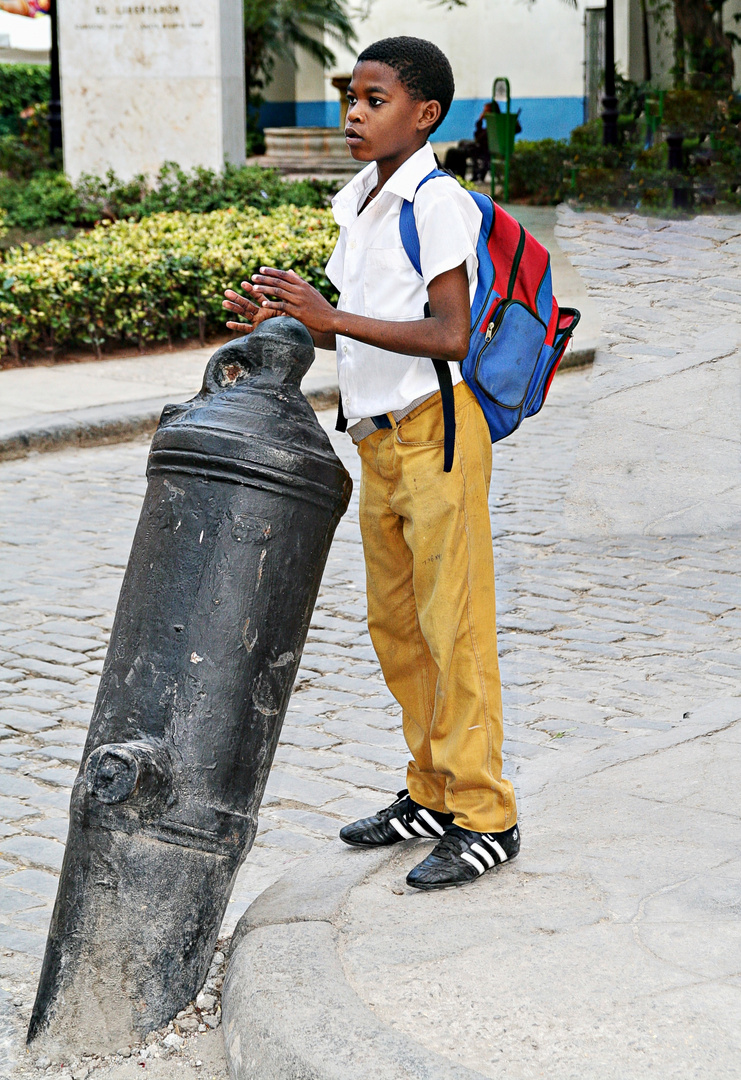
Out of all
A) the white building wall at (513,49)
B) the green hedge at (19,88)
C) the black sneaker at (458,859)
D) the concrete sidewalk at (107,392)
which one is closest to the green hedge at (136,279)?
the concrete sidewalk at (107,392)

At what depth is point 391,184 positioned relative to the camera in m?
2.76

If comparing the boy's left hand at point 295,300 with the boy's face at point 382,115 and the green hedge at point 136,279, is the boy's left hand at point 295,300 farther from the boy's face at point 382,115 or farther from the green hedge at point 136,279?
the green hedge at point 136,279

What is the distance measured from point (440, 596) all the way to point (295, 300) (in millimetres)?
679

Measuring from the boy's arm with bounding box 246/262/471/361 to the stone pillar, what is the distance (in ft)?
40.8

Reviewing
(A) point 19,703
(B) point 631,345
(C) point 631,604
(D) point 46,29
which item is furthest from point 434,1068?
(D) point 46,29

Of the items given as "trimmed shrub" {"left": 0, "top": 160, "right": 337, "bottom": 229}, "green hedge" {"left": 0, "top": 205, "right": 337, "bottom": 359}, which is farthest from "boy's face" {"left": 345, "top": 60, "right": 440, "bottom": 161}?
"trimmed shrub" {"left": 0, "top": 160, "right": 337, "bottom": 229}

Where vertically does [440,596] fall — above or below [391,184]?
below

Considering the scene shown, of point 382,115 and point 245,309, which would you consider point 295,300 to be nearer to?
point 245,309

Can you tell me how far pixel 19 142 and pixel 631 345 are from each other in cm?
1308

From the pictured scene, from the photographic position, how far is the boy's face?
275 cm

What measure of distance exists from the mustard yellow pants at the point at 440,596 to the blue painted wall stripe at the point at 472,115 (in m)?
24.7

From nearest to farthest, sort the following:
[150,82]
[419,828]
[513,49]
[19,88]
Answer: [419,828] → [150,82] → [513,49] → [19,88]

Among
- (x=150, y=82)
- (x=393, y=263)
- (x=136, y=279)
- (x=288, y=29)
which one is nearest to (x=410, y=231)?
(x=393, y=263)

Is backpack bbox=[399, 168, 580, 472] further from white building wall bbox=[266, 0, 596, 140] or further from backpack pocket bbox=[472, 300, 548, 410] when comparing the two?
white building wall bbox=[266, 0, 596, 140]
